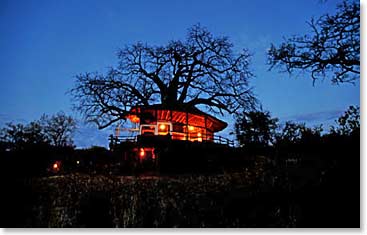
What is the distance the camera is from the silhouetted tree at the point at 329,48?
4.17 meters

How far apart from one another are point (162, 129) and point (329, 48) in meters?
8.78

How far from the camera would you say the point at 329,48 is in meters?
4.83

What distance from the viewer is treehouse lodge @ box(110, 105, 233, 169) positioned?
10328 mm

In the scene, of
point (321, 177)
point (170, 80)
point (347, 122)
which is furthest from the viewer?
point (170, 80)

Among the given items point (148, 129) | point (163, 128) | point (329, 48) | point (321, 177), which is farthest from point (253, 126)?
point (321, 177)

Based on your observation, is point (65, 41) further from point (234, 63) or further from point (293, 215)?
point (234, 63)

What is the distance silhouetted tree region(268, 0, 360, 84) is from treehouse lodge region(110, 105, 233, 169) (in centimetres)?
558

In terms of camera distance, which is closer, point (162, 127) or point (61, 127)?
point (162, 127)

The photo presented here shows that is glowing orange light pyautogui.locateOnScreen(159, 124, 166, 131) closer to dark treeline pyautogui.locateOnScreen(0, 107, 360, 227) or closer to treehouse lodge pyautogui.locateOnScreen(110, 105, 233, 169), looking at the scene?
treehouse lodge pyautogui.locateOnScreen(110, 105, 233, 169)

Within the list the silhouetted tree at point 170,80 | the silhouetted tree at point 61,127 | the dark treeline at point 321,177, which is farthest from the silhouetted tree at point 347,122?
the silhouetted tree at point 61,127

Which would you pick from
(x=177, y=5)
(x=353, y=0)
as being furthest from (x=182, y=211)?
(x=353, y=0)

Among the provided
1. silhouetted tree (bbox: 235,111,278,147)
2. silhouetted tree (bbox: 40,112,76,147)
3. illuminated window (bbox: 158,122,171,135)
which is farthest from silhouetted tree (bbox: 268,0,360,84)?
silhouetted tree (bbox: 40,112,76,147)

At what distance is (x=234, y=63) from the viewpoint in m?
10.9

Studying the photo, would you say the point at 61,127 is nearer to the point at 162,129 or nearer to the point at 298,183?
the point at 162,129
